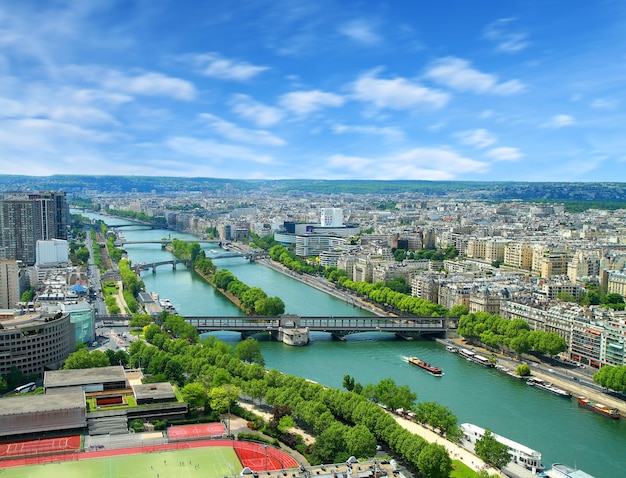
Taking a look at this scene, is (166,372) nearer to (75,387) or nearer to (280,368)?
(75,387)

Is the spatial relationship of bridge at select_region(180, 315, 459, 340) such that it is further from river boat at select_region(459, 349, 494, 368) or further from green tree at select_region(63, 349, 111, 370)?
green tree at select_region(63, 349, 111, 370)

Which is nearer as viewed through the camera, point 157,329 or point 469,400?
point 469,400

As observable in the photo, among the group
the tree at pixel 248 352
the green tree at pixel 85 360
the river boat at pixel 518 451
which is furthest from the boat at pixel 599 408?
the green tree at pixel 85 360

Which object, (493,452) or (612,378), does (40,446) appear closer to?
(493,452)

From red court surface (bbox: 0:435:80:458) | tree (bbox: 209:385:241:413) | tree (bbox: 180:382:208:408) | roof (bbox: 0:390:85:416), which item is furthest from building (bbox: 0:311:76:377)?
tree (bbox: 209:385:241:413)

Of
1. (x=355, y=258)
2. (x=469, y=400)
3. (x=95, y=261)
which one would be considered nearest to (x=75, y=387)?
(x=469, y=400)

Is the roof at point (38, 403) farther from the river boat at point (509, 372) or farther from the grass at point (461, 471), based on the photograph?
the river boat at point (509, 372)

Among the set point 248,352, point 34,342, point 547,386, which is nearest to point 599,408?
point 547,386
